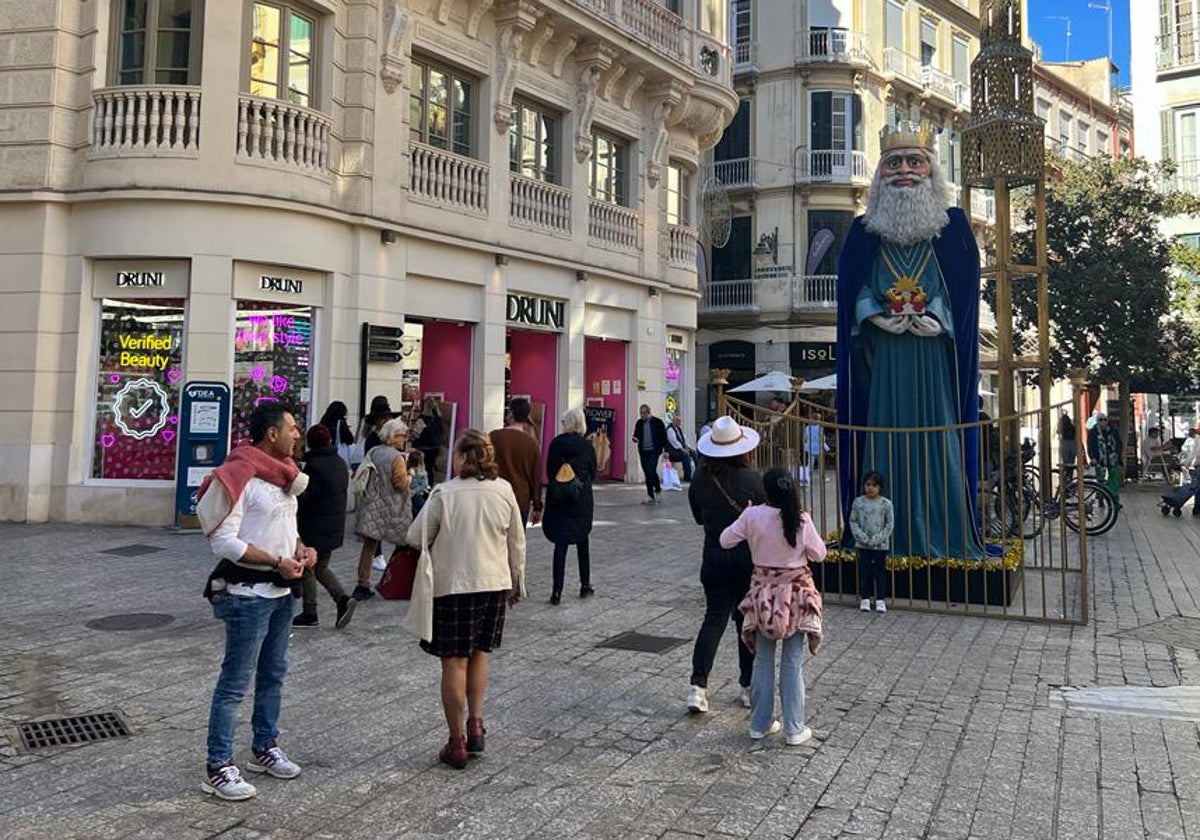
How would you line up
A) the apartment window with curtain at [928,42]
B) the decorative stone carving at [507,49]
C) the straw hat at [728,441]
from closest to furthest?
the straw hat at [728,441]
the decorative stone carving at [507,49]
the apartment window with curtain at [928,42]

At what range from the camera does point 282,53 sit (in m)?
13.3

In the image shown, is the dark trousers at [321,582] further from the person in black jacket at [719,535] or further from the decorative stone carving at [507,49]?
the decorative stone carving at [507,49]

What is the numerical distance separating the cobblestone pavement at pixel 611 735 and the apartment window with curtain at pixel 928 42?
30699 millimetres

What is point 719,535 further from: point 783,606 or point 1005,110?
point 1005,110

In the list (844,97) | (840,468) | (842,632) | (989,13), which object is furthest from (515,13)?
(844,97)

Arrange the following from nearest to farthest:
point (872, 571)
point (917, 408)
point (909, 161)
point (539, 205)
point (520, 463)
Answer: point (872, 571)
point (520, 463)
point (917, 408)
point (909, 161)
point (539, 205)

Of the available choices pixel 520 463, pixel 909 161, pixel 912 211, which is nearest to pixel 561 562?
pixel 520 463

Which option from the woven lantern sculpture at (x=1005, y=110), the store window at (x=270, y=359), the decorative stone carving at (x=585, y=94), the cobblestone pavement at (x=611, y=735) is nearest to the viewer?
the cobblestone pavement at (x=611, y=735)

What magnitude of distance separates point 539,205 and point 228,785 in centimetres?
1454

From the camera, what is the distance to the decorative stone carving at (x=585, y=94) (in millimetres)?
18062

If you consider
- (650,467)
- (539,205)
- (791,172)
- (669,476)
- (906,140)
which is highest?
(791,172)

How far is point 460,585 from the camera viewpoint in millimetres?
4473

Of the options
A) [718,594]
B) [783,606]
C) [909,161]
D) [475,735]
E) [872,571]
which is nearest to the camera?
[475,735]

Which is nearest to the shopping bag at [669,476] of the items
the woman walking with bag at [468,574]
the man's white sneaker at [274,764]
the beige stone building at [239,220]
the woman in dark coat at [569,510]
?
the beige stone building at [239,220]
